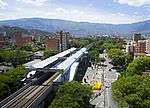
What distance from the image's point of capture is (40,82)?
37625 mm

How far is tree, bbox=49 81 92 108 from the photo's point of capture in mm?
23606

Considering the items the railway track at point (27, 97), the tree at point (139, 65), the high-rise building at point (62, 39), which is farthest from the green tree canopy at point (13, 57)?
the high-rise building at point (62, 39)

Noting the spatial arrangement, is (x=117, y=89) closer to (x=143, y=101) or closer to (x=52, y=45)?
(x=143, y=101)

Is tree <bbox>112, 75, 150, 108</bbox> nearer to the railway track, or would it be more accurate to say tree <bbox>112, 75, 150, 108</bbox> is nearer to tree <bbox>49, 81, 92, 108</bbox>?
tree <bbox>49, 81, 92, 108</bbox>

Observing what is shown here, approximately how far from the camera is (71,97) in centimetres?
2544

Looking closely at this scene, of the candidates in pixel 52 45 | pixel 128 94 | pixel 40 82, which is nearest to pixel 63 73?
pixel 40 82

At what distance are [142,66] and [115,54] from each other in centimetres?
1882

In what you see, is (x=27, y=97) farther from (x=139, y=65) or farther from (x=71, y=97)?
(x=139, y=65)

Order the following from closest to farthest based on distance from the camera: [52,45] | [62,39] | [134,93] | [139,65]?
1. [134,93]
2. [139,65]
3. [52,45]
4. [62,39]

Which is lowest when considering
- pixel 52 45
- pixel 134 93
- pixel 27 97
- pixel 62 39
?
pixel 52 45

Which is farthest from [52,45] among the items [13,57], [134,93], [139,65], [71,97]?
[71,97]

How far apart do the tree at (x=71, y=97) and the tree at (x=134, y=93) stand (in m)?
3.94

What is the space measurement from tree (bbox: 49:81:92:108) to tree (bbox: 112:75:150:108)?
12.9ft

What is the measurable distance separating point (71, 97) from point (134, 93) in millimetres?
6859
